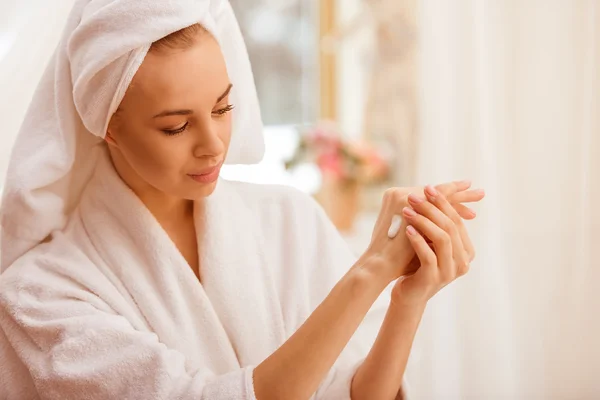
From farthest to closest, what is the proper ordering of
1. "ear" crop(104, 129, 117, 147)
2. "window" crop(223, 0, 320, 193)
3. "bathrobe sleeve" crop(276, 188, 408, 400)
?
"window" crop(223, 0, 320, 193) < "bathrobe sleeve" crop(276, 188, 408, 400) < "ear" crop(104, 129, 117, 147)

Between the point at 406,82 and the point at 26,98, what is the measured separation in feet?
4.01

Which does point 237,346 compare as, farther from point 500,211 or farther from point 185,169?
point 500,211

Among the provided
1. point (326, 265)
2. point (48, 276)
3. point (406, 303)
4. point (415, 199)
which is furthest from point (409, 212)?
point (48, 276)

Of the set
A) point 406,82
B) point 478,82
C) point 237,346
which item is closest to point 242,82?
point 237,346

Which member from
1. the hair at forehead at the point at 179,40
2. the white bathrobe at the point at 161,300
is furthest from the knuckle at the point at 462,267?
the hair at forehead at the point at 179,40

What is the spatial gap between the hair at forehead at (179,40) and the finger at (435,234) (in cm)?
37

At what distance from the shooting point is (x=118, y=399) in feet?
2.84

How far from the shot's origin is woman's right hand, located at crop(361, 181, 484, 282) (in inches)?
33.8

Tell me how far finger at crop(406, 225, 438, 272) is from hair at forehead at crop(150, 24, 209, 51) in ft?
1.23

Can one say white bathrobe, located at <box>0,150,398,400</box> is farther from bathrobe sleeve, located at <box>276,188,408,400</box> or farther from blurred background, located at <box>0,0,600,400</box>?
blurred background, located at <box>0,0,600,400</box>

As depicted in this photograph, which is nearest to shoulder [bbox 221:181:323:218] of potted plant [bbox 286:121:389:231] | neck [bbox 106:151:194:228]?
neck [bbox 106:151:194:228]

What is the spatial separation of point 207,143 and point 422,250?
31 cm

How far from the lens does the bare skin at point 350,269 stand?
83cm

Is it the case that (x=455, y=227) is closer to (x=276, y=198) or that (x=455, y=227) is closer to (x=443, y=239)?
(x=443, y=239)
